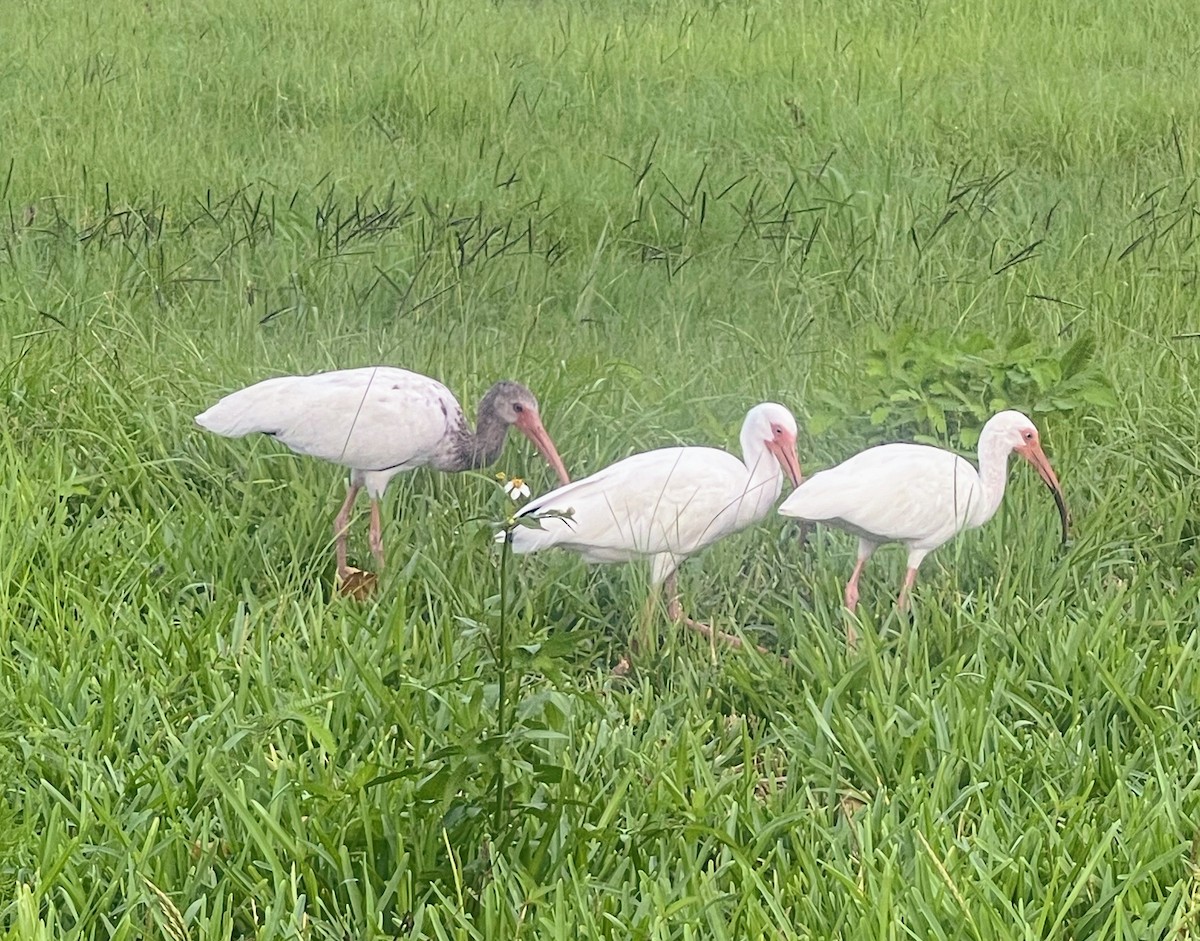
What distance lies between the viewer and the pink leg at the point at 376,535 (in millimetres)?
3385

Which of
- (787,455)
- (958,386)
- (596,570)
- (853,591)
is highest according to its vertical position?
(787,455)

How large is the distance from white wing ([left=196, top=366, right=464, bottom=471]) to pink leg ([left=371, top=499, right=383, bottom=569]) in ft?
0.34

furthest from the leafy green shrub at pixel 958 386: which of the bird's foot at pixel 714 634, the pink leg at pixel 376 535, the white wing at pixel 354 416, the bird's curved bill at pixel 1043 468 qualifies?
the pink leg at pixel 376 535

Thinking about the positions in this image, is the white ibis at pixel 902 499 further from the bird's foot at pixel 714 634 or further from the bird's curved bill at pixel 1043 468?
the bird's foot at pixel 714 634

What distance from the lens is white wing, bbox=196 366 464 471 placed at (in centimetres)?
333

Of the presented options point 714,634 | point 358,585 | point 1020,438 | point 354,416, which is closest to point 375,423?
point 354,416

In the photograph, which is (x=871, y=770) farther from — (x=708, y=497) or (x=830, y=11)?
(x=830, y=11)

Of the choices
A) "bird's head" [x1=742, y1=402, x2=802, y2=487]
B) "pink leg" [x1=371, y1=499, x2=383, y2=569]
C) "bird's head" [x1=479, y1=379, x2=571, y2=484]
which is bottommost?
"pink leg" [x1=371, y1=499, x2=383, y2=569]

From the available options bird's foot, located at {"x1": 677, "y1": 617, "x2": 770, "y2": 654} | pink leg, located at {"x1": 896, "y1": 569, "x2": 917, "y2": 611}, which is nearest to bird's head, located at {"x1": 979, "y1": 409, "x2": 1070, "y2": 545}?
pink leg, located at {"x1": 896, "y1": 569, "x2": 917, "y2": 611}

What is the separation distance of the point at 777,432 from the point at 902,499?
1.09 ft

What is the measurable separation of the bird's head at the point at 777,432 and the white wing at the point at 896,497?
12 cm

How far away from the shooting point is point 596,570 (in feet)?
11.3

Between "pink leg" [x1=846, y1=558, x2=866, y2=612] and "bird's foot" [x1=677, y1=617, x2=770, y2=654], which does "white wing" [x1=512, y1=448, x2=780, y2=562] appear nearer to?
"bird's foot" [x1=677, y1=617, x2=770, y2=654]

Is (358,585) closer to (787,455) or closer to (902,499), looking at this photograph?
(787,455)
